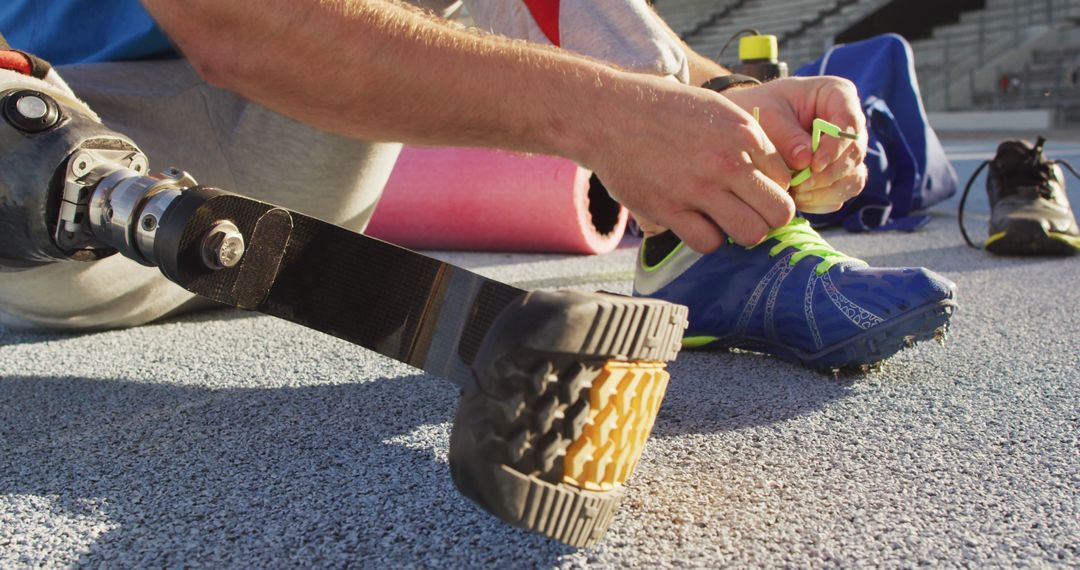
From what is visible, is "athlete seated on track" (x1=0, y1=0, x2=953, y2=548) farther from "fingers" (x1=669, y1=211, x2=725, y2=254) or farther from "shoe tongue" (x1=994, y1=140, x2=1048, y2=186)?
"shoe tongue" (x1=994, y1=140, x2=1048, y2=186)

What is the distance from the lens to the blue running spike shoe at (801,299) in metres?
Result: 0.91

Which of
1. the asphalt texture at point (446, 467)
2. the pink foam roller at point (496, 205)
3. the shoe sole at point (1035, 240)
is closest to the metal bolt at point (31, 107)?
the asphalt texture at point (446, 467)

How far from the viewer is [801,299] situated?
0.99 m

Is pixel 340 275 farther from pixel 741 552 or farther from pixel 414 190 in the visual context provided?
pixel 414 190

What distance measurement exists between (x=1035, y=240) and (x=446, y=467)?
5.28 feet

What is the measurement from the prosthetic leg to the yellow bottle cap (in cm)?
141

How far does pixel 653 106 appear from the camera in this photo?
780 mm

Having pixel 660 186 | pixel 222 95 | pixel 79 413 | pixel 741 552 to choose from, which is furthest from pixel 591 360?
pixel 222 95

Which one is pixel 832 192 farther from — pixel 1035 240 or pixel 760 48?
pixel 1035 240

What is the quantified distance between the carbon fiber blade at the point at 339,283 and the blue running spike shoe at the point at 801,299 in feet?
1.58

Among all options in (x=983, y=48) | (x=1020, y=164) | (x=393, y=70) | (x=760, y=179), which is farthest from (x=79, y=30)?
(x=983, y=48)

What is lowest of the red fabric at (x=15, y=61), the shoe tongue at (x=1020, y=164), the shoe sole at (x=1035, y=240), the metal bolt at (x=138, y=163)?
the shoe sole at (x=1035, y=240)

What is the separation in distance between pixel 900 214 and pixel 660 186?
1.91 meters

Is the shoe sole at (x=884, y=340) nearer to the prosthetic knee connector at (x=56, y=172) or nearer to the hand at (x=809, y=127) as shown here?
the hand at (x=809, y=127)
